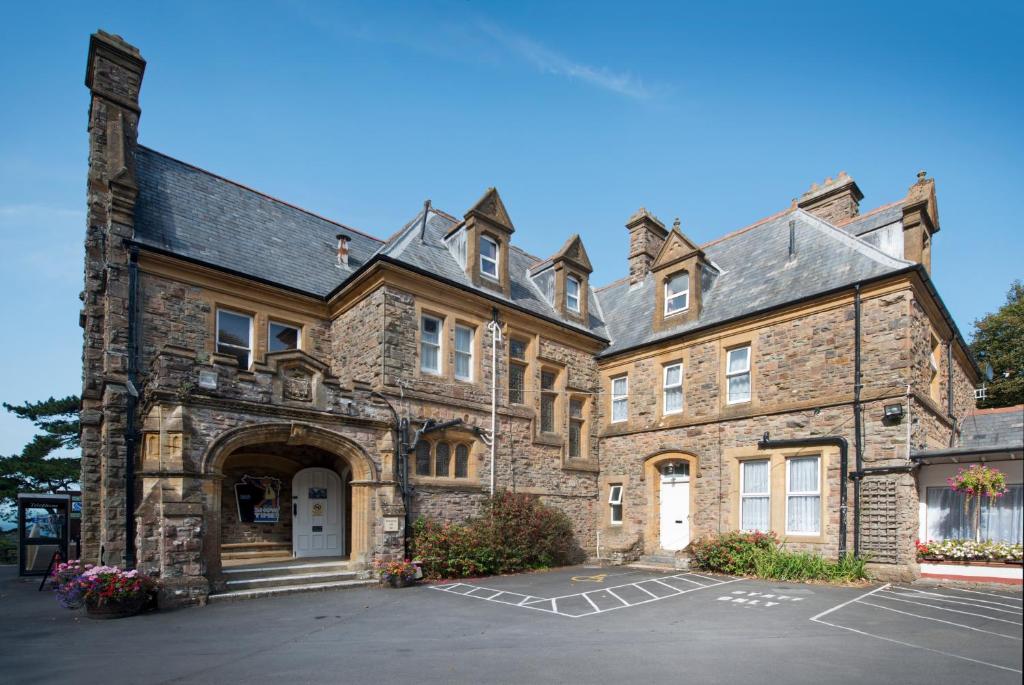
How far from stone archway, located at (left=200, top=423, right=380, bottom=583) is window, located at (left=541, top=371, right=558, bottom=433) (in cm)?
665

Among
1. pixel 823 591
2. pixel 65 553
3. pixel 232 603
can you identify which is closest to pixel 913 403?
pixel 823 591

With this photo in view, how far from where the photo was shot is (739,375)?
58.4ft

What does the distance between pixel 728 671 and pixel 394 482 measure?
9488mm

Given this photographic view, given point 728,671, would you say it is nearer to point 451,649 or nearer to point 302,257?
point 451,649

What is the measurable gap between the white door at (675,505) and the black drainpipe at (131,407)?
543 inches

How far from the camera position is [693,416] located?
725 inches

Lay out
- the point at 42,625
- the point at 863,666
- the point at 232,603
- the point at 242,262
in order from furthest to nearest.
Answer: the point at 242,262 → the point at 232,603 → the point at 42,625 → the point at 863,666

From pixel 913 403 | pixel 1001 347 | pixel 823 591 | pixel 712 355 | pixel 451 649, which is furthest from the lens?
pixel 1001 347

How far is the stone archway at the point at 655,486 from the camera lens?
18328 mm

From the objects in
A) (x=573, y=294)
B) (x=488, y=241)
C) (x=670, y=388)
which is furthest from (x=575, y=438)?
(x=488, y=241)

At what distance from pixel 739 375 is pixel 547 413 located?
19.6 ft

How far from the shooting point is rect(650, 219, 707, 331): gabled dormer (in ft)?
63.8

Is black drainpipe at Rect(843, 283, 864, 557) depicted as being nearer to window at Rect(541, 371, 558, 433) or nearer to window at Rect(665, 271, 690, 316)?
window at Rect(665, 271, 690, 316)

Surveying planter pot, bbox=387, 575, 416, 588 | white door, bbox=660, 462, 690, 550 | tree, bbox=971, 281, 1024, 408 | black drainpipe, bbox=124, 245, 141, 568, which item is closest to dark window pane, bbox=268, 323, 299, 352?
black drainpipe, bbox=124, 245, 141, 568
